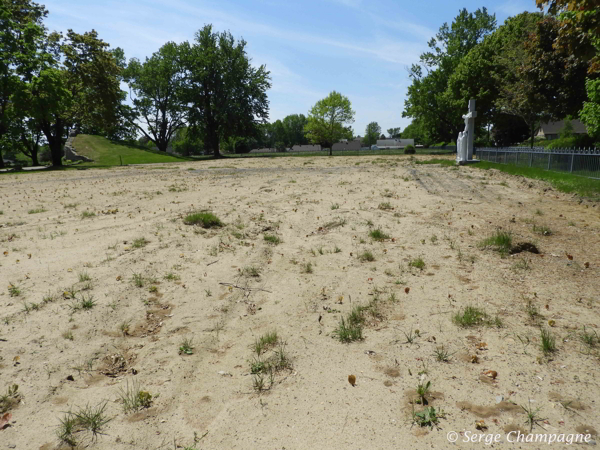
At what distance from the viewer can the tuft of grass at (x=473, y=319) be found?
3998 mm

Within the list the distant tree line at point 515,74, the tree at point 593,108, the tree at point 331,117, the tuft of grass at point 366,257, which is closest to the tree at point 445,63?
the distant tree line at point 515,74

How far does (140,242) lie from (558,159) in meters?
18.2

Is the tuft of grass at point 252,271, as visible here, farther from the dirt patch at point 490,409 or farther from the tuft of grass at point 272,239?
the dirt patch at point 490,409

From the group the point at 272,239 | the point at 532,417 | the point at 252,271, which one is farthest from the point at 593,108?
the point at 532,417

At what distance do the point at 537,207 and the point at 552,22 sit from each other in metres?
16.6

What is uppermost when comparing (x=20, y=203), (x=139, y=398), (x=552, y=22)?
(x=552, y=22)

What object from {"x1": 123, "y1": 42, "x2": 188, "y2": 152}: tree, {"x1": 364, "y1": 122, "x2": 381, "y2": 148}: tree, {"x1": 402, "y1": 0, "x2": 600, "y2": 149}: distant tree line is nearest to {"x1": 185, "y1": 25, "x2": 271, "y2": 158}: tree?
{"x1": 123, "y1": 42, "x2": 188, "y2": 152}: tree

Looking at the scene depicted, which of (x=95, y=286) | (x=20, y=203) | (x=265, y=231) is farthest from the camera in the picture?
(x=20, y=203)

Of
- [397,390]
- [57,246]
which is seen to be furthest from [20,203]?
[397,390]

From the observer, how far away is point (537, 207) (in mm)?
9859

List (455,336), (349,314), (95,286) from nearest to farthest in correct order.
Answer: (455,336) < (349,314) < (95,286)

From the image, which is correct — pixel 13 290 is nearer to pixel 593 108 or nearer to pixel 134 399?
pixel 134 399

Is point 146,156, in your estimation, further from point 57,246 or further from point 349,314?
point 349,314

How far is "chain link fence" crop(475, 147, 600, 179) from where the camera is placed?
14.6 meters
